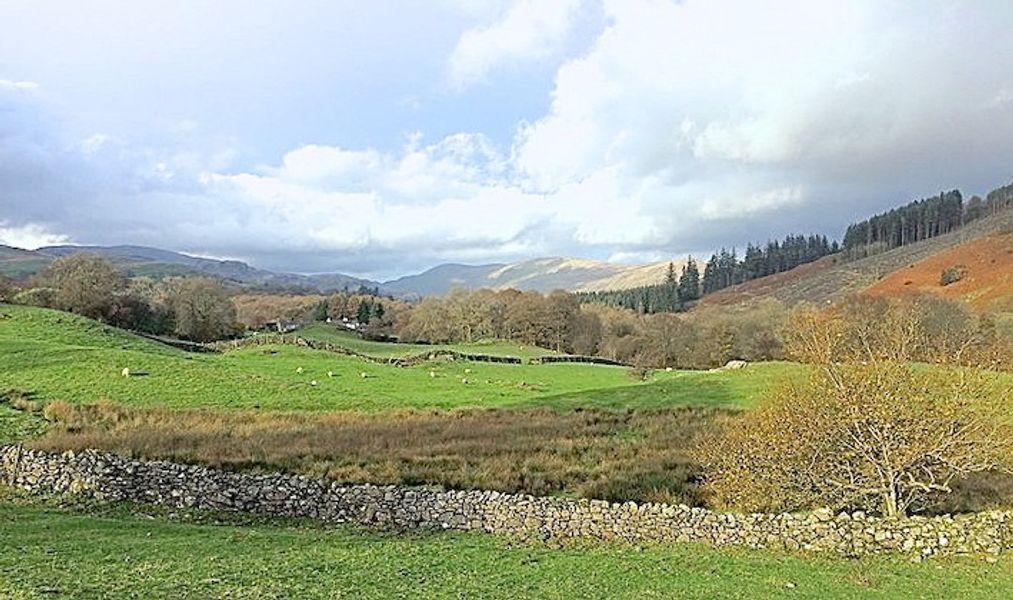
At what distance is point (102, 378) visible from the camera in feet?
146

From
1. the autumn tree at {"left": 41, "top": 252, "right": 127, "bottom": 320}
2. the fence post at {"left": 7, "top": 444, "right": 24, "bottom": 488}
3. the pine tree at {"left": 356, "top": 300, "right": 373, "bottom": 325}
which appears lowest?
the fence post at {"left": 7, "top": 444, "right": 24, "bottom": 488}

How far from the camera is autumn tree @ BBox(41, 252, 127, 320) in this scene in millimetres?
87812

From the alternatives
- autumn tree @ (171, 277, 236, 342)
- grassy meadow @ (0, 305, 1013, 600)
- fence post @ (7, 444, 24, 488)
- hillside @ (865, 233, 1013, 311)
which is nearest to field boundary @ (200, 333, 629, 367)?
grassy meadow @ (0, 305, 1013, 600)

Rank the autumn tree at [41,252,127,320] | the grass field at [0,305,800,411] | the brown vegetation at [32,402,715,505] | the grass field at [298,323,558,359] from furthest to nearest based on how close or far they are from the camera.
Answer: the grass field at [298,323,558,359]
the autumn tree at [41,252,127,320]
the grass field at [0,305,800,411]
the brown vegetation at [32,402,715,505]

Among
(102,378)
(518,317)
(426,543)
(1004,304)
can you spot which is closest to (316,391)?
(102,378)

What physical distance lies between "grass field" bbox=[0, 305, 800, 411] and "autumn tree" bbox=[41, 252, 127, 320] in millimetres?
22258

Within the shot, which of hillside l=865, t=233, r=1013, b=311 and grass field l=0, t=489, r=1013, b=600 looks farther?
hillside l=865, t=233, r=1013, b=311

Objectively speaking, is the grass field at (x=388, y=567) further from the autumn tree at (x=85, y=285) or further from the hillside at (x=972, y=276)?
the hillside at (x=972, y=276)

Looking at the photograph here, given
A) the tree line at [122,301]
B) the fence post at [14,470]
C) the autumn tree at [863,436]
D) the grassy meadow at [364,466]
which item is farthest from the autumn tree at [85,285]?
the autumn tree at [863,436]

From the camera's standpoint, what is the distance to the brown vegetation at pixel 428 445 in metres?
26.2

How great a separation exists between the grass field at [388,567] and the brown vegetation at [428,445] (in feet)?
18.8

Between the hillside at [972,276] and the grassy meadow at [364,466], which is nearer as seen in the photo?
the grassy meadow at [364,466]

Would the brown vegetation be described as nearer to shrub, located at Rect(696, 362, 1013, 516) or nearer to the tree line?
shrub, located at Rect(696, 362, 1013, 516)

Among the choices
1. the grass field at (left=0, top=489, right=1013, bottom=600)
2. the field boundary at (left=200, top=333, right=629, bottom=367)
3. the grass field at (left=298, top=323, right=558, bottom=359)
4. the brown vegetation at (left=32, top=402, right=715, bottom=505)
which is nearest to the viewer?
the grass field at (left=0, top=489, right=1013, bottom=600)
